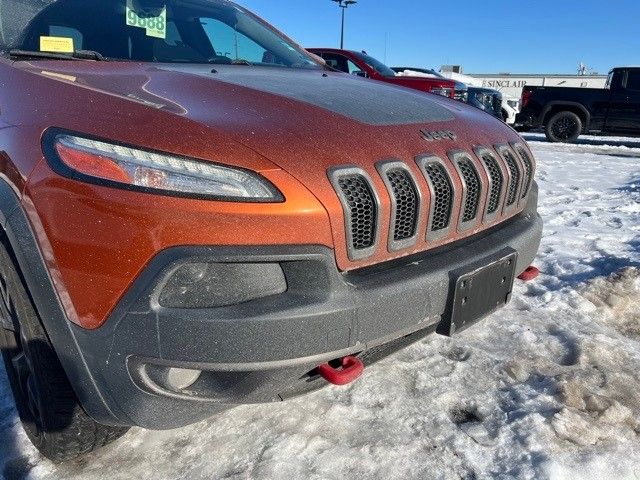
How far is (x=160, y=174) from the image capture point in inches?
53.5

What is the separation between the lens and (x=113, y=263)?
1.35m

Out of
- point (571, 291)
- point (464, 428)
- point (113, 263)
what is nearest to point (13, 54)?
point (113, 263)

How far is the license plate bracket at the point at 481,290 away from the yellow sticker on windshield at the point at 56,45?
1761 mm

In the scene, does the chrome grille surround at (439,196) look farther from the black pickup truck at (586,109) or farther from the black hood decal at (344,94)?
the black pickup truck at (586,109)

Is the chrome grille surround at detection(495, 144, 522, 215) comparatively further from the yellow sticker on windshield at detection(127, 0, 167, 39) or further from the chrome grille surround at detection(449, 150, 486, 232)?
the yellow sticker on windshield at detection(127, 0, 167, 39)

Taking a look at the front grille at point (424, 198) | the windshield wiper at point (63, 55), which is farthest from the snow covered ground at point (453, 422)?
the windshield wiper at point (63, 55)

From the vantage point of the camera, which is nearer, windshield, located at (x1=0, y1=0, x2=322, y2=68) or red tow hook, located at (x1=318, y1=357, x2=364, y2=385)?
red tow hook, located at (x1=318, y1=357, x2=364, y2=385)

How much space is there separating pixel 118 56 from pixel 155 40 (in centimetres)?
29

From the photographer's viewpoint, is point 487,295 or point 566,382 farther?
point 566,382

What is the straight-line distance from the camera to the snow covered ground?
1769mm

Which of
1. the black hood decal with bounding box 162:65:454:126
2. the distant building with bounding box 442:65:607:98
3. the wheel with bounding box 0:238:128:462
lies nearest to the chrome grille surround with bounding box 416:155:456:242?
the black hood decal with bounding box 162:65:454:126

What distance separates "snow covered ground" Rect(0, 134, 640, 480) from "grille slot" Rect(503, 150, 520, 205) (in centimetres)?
77

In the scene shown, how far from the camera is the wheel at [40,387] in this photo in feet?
5.36

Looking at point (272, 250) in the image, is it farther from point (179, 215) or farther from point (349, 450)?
point (349, 450)
